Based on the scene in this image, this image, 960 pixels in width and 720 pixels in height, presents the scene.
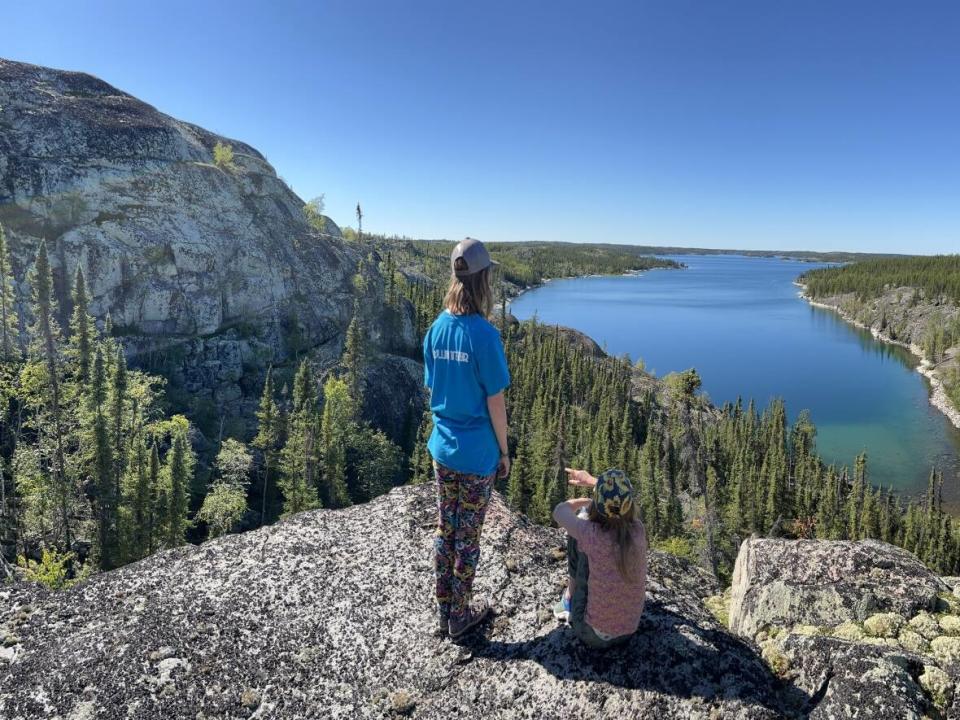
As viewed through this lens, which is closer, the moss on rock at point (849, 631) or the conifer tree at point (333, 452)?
the moss on rock at point (849, 631)

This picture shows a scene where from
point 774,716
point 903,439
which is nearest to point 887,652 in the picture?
point 774,716

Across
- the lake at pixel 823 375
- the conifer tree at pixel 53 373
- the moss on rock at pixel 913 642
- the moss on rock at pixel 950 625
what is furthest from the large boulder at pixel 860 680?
the lake at pixel 823 375

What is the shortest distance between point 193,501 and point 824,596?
196ft

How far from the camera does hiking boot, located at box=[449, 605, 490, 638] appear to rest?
6.11 metres

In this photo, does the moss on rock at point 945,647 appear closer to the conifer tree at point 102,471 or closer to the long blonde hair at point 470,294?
the long blonde hair at point 470,294

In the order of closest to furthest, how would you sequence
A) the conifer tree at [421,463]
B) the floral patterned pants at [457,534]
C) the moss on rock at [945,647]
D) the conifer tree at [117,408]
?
the floral patterned pants at [457,534] < the moss on rock at [945,647] < the conifer tree at [117,408] < the conifer tree at [421,463]

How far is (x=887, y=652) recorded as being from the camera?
5.14 metres

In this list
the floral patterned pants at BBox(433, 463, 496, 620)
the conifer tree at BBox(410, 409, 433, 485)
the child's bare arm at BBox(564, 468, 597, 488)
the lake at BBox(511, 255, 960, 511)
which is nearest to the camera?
the child's bare arm at BBox(564, 468, 597, 488)

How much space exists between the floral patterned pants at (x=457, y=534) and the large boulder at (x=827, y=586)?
389 centimetres

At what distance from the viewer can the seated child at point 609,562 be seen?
5066mm

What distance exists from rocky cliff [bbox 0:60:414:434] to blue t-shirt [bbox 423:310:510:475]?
241ft

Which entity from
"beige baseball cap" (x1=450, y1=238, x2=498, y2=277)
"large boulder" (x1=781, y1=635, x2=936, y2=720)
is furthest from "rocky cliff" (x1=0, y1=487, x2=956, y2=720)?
"beige baseball cap" (x1=450, y1=238, x2=498, y2=277)

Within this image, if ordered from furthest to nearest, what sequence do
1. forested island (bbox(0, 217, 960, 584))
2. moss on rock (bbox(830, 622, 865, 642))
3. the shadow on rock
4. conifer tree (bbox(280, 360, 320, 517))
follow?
1. conifer tree (bbox(280, 360, 320, 517))
2. forested island (bbox(0, 217, 960, 584))
3. moss on rock (bbox(830, 622, 865, 642))
4. the shadow on rock

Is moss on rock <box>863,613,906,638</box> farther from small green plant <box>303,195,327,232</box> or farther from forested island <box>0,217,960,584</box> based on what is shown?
small green plant <box>303,195,327,232</box>
